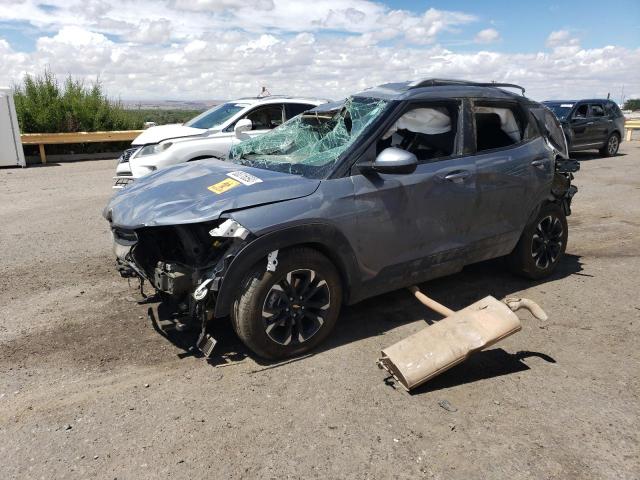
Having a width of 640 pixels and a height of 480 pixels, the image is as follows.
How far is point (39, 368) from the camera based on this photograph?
3.81 m

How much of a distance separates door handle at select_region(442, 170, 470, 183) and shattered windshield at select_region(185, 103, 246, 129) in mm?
5858

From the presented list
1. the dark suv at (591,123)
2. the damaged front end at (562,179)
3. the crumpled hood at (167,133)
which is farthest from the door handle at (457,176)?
the dark suv at (591,123)

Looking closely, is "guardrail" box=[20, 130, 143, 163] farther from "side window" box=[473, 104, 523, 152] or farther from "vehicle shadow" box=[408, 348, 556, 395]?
"vehicle shadow" box=[408, 348, 556, 395]

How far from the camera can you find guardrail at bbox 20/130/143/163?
640 inches

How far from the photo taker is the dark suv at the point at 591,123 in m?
16.6

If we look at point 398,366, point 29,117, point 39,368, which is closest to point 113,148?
point 29,117

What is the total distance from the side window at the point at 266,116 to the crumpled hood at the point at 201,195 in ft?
17.8

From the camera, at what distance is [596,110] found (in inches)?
679

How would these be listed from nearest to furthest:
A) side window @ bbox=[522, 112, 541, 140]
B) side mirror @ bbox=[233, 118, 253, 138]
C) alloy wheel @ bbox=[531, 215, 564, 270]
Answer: side window @ bbox=[522, 112, 541, 140]
alloy wheel @ bbox=[531, 215, 564, 270]
side mirror @ bbox=[233, 118, 253, 138]

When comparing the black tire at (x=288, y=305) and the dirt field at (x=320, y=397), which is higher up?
the black tire at (x=288, y=305)

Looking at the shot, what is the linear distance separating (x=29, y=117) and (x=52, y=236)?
43.1 ft

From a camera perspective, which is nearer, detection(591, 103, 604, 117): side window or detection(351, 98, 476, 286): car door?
detection(351, 98, 476, 286): car door

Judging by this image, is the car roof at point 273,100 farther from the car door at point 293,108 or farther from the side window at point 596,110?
the side window at point 596,110

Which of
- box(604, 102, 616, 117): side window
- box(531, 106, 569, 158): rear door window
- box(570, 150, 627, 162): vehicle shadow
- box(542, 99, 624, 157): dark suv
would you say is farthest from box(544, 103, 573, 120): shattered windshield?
box(531, 106, 569, 158): rear door window
